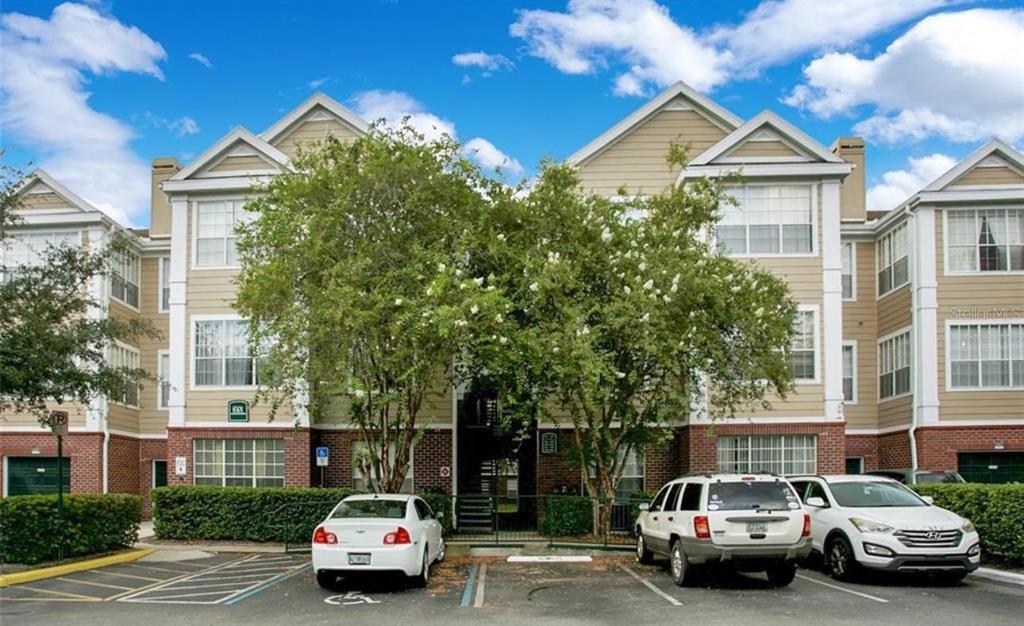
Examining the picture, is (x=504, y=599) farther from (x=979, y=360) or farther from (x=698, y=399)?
(x=979, y=360)

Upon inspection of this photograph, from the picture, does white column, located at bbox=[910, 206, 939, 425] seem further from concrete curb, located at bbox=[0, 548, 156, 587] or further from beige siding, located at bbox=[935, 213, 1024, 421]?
concrete curb, located at bbox=[0, 548, 156, 587]

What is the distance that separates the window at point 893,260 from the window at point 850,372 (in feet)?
5.89

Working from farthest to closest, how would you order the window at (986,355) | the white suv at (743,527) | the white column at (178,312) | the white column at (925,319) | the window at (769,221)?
the window at (986,355) < the white column at (925,319) < the white column at (178,312) < the window at (769,221) < the white suv at (743,527)

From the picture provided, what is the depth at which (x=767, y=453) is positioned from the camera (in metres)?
26.3

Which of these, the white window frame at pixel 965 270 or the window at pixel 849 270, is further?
the window at pixel 849 270

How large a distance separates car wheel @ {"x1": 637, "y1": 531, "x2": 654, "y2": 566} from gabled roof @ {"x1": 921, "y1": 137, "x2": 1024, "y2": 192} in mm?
14303

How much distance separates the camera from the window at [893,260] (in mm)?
29127

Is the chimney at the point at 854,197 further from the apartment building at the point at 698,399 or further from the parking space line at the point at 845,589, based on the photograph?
the parking space line at the point at 845,589

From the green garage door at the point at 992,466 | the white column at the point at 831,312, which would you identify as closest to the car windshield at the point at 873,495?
the white column at the point at 831,312

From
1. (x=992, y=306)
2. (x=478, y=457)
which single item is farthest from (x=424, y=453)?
(x=992, y=306)

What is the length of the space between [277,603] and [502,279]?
8.23m

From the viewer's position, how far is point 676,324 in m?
21.0

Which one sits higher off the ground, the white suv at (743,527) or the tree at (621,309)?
the tree at (621,309)

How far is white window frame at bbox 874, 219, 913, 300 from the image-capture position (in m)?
28.7
